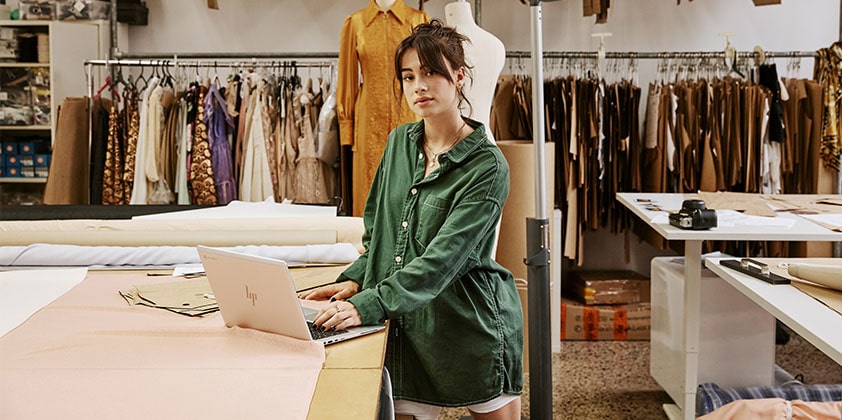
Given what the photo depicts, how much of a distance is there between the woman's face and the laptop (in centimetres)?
50

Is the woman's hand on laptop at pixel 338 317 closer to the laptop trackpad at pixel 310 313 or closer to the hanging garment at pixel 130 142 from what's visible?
the laptop trackpad at pixel 310 313

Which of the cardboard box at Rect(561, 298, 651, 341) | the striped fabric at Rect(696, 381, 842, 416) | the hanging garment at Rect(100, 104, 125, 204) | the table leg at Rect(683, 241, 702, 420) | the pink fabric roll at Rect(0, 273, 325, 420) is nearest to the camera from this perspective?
the pink fabric roll at Rect(0, 273, 325, 420)

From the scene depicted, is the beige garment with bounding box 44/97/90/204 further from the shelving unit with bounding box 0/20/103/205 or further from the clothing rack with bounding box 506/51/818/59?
the clothing rack with bounding box 506/51/818/59

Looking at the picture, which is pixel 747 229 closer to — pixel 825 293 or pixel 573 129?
pixel 825 293

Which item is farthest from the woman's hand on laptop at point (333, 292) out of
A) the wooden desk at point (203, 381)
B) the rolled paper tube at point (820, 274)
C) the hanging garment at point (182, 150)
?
the hanging garment at point (182, 150)

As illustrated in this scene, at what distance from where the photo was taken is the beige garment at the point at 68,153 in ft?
15.5

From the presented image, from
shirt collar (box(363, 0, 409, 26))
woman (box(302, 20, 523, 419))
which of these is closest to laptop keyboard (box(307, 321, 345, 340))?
woman (box(302, 20, 523, 419))

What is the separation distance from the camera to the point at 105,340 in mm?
1632

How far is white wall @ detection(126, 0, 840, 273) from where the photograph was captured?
17.3 ft

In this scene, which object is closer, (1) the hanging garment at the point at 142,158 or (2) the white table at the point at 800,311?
(2) the white table at the point at 800,311

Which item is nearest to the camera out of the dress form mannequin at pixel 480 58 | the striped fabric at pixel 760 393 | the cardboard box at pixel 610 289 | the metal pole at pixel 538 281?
the metal pole at pixel 538 281

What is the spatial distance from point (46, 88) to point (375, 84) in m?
2.26

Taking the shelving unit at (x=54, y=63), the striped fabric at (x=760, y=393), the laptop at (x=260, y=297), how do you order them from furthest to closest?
the shelving unit at (x=54, y=63) < the striped fabric at (x=760, y=393) < the laptop at (x=260, y=297)

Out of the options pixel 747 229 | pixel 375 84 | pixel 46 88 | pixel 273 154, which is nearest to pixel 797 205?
pixel 747 229
